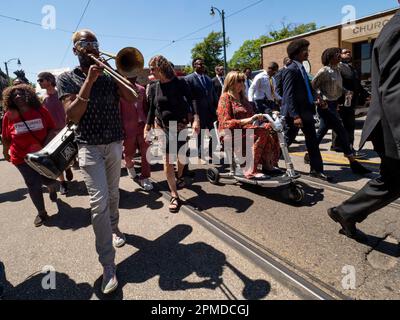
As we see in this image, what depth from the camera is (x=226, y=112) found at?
4570mm

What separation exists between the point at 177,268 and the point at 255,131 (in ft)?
8.36

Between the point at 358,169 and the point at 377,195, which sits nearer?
the point at 377,195

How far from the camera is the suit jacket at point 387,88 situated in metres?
2.10

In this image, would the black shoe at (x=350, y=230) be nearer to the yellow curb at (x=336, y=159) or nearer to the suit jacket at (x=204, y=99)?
the yellow curb at (x=336, y=159)

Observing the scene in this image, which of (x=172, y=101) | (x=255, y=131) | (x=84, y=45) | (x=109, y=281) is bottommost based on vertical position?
(x=109, y=281)

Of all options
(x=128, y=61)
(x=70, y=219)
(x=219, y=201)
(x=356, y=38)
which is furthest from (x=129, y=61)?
(x=356, y=38)

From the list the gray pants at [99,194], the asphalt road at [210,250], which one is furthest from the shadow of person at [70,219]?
the gray pants at [99,194]

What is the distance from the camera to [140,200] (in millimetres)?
4719

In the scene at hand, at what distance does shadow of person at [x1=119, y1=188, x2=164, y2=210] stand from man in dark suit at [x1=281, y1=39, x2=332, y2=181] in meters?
2.56

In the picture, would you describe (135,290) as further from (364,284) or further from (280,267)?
(364,284)

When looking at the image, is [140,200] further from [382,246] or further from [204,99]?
[382,246]

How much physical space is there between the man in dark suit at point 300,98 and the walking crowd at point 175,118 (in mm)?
16

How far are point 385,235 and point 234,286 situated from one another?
1.76 meters
